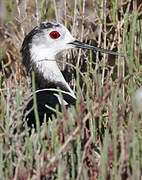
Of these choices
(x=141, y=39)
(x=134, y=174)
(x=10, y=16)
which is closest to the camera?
(x=134, y=174)

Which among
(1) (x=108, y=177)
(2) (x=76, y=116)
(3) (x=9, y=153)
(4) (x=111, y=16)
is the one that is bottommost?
(1) (x=108, y=177)

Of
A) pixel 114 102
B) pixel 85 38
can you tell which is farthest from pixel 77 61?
pixel 114 102

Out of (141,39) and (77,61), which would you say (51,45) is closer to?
(77,61)

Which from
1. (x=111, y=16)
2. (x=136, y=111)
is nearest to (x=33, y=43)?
(x=111, y=16)

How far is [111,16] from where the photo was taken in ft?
10.8

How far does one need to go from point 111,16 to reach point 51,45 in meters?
0.57

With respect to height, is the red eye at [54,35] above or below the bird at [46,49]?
above

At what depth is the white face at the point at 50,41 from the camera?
3035mm

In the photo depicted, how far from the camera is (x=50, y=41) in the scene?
10.0ft

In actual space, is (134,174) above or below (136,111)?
below

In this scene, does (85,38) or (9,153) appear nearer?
(9,153)

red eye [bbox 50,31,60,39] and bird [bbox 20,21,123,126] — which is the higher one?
red eye [bbox 50,31,60,39]

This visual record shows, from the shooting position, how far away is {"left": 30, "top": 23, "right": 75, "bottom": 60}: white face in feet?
9.96

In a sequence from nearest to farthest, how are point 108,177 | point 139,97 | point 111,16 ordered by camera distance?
point 139,97
point 108,177
point 111,16
